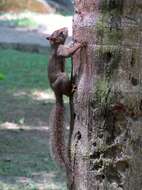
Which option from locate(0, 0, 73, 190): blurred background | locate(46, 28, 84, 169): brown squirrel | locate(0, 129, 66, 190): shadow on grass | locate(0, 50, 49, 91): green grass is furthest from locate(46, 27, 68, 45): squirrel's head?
locate(0, 50, 49, 91): green grass

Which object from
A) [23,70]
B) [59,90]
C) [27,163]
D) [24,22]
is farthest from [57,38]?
[24,22]

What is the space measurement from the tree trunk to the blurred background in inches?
A: 24.4

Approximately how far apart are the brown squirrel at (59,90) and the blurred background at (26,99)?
0.88 ft

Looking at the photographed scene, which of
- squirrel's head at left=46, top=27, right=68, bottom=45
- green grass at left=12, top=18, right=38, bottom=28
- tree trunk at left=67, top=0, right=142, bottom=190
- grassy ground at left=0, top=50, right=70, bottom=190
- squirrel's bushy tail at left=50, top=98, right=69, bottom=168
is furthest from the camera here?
green grass at left=12, top=18, right=38, bottom=28

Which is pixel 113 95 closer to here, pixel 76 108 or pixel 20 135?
pixel 76 108

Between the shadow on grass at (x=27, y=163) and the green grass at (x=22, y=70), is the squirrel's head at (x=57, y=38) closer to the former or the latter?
the shadow on grass at (x=27, y=163)

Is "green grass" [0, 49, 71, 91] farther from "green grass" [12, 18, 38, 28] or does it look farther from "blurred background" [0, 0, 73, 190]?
"green grass" [12, 18, 38, 28]

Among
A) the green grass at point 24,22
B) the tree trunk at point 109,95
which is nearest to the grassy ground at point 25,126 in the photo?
the tree trunk at point 109,95

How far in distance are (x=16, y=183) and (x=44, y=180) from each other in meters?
0.27

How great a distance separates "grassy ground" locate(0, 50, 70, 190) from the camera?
632 cm

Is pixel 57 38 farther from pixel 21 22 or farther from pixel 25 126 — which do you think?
pixel 21 22

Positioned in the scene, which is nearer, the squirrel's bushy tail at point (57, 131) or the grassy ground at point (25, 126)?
the squirrel's bushy tail at point (57, 131)

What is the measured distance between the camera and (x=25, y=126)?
28.3ft

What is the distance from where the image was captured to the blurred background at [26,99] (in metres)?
6.44
